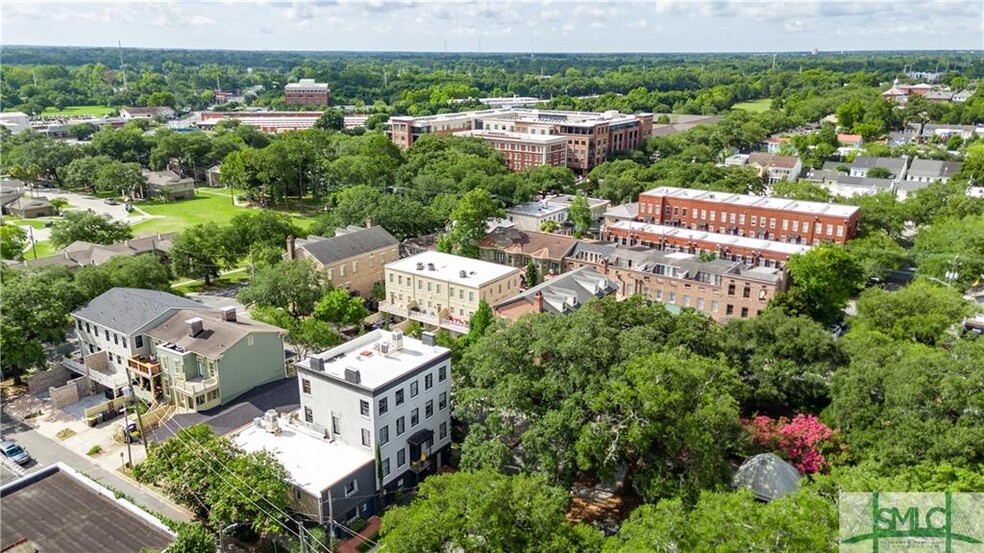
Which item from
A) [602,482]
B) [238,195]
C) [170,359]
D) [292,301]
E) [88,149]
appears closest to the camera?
[602,482]

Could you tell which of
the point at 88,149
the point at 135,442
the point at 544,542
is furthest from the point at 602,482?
the point at 88,149

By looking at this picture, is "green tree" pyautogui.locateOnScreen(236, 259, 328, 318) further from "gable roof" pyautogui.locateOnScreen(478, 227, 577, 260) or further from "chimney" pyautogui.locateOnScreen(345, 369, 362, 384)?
"gable roof" pyautogui.locateOnScreen(478, 227, 577, 260)

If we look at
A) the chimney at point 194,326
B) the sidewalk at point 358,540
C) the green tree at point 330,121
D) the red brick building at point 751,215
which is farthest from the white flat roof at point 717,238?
the green tree at point 330,121

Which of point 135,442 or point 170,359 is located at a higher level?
point 170,359

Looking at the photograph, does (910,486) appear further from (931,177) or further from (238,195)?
(238,195)

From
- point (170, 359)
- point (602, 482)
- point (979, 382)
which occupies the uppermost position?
point (979, 382)

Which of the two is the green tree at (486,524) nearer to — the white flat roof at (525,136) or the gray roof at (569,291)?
the gray roof at (569,291)

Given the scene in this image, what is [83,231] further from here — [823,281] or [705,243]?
[823,281]

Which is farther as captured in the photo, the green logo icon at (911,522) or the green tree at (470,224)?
the green tree at (470,224)
